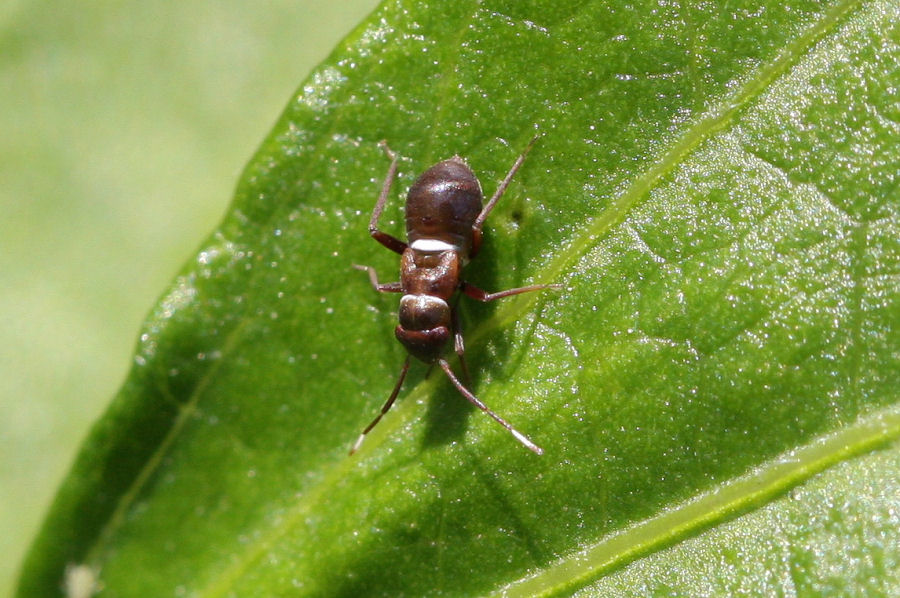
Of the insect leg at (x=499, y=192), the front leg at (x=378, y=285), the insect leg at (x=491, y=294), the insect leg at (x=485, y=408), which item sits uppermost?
the insect leg at (x=499, y=192)

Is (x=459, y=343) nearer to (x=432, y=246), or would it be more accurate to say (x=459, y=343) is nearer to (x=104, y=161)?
(x=432, y=246)

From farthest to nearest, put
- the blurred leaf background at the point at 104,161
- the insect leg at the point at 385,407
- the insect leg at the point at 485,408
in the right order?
the blurred leaf background at the point at 104,161 < the insect leg at the point at 385,407 < the insect leg at the point at 485,408

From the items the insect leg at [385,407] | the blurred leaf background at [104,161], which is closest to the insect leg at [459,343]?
the insect leg at [385,407]

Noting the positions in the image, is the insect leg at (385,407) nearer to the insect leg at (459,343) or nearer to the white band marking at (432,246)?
the insect leg at (459,343)

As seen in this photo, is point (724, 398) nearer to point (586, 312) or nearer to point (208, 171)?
point (586, 312)

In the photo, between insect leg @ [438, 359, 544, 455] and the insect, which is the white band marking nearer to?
the insect

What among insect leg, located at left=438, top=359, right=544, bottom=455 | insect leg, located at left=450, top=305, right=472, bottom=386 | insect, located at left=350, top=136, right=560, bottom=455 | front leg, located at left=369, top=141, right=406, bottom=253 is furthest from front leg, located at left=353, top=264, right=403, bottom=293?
insect leg, located at left=438, top=359, right=544, bottom=455

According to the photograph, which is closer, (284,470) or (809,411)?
(809,411)

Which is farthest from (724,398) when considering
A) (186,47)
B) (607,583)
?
(186,47)
